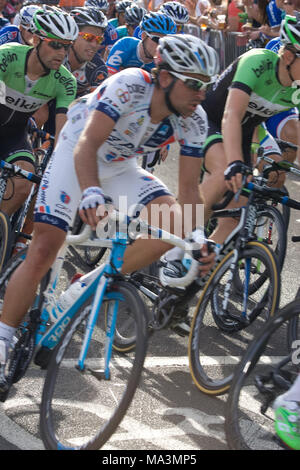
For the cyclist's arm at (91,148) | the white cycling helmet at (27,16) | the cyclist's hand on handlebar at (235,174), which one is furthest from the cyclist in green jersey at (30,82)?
the white cycling helmet at (27,16)

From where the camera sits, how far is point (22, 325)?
15.3 feet

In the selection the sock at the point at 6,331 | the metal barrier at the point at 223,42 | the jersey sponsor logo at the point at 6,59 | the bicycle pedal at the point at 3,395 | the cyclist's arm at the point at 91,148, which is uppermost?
the cyclist's arm at the point at 91,148

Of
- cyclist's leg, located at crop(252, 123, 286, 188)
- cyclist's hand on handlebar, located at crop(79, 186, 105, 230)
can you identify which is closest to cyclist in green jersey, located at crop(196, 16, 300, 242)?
cyclist's leg, located at crop(252, 123, 286, 188)

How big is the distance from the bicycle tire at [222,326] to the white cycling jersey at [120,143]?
31.4 inches

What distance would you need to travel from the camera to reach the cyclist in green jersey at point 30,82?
236 inches

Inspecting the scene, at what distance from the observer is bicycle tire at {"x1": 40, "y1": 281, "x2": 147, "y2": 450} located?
3656 mm

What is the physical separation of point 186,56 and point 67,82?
228cm

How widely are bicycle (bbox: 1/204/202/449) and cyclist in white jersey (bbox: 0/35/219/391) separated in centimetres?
29

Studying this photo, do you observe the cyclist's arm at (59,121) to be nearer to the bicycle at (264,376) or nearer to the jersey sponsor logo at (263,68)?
the jersey sponsor logo at (263,68)

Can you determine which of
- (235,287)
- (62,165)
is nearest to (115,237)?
(62,165)

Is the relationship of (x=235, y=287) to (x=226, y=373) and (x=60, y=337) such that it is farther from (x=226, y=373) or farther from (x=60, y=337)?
(x=60, y=337)

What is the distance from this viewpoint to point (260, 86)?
5656mm

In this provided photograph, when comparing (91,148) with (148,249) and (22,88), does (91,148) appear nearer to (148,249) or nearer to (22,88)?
(148,249)

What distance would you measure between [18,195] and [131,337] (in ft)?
8.45
